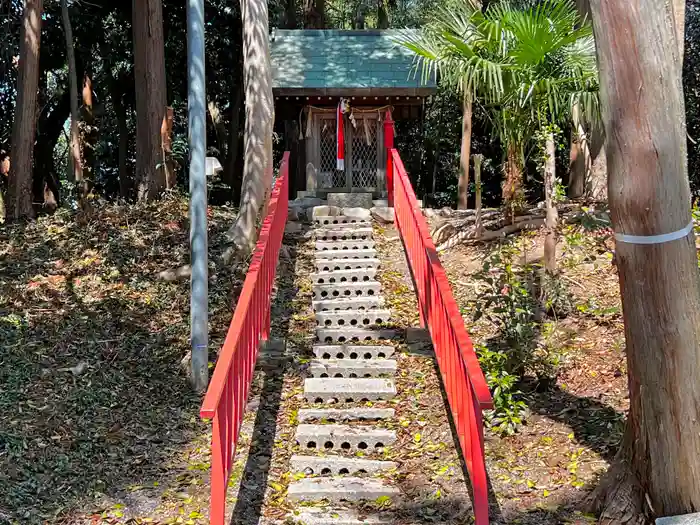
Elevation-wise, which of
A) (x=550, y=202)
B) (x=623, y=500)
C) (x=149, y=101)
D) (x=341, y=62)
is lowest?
(x=623, y=500)

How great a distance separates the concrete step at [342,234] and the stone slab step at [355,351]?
373 centimetres

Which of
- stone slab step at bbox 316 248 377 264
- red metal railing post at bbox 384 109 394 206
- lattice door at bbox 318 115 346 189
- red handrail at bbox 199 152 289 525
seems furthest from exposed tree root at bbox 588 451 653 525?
lattice door at bbox 318 115 346 189

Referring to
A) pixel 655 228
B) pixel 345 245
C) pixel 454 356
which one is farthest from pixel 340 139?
pixel 655 228

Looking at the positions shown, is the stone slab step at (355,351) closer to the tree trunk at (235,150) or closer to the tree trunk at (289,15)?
the tree trunk at (235,150)

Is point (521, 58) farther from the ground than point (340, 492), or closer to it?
farther from the ground

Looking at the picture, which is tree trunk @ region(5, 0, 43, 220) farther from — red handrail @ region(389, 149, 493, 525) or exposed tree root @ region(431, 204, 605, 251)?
exposed tree root @ region(431, 204, 605, 251)

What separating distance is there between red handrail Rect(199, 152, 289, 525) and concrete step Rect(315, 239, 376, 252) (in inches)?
88.4

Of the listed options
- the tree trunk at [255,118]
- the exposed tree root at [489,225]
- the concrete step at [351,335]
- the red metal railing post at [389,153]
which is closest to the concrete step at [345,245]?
the tree trunk at [255,118]

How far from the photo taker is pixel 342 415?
605 cm

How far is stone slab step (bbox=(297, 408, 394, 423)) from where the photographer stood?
6.04 m

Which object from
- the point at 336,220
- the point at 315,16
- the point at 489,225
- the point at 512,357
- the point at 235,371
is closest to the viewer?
the point at 235,371

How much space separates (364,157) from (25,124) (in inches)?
232

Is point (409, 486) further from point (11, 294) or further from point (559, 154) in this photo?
point (559, 154)

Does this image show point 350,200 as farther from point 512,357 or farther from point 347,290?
point 512,357
